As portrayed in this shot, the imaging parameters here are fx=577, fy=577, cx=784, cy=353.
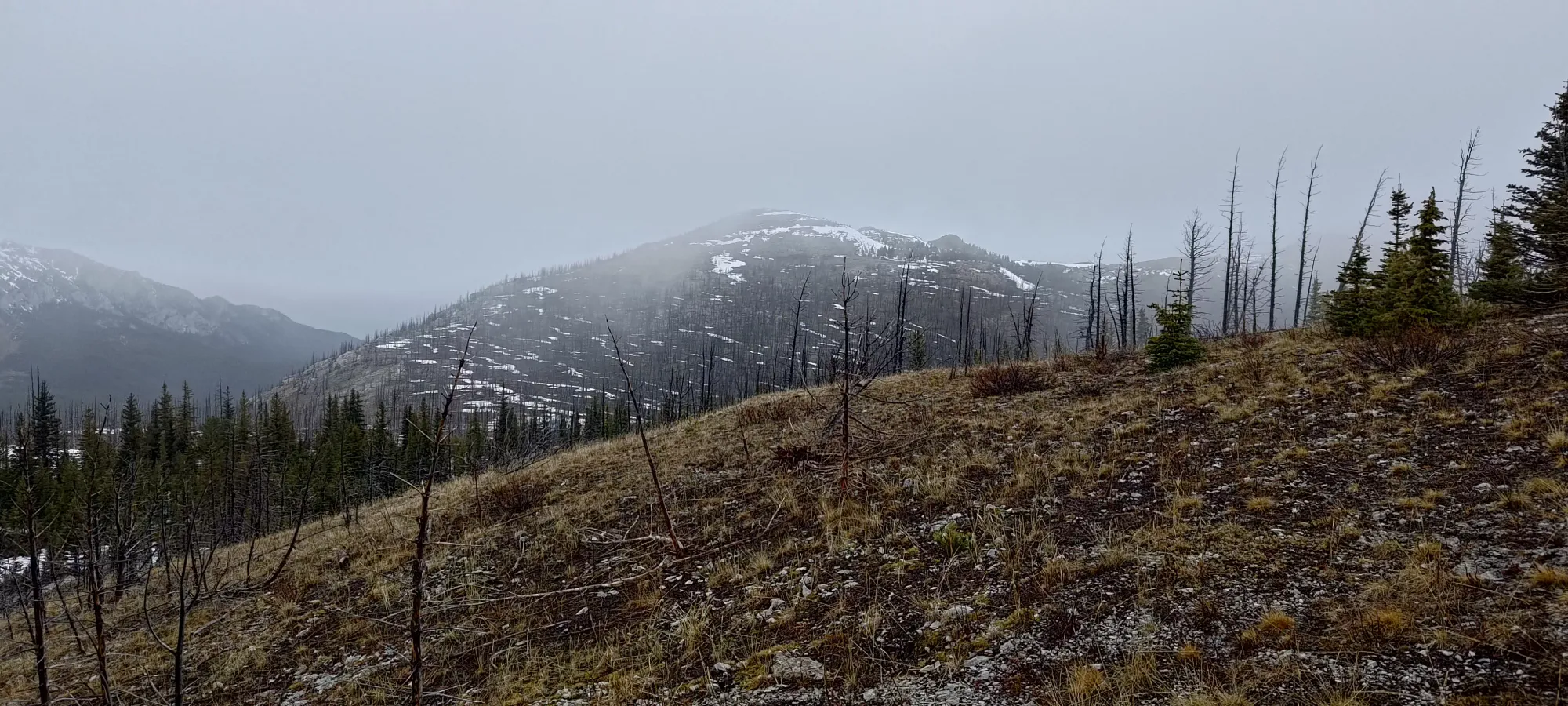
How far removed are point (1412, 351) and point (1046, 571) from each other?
10192 millimetres

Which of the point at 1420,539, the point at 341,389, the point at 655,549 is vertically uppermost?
the point at 1420,539

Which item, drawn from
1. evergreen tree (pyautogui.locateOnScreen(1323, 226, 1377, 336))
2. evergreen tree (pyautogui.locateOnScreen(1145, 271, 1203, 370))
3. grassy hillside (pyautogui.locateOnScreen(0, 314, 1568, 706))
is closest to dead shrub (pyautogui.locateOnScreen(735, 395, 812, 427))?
grassy hillside (pyautogui.locateOnScreen(0, 314, 1568, 706))

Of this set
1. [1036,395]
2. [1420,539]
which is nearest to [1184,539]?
[1420,539]

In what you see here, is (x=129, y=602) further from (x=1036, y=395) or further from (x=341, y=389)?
(x=341, y=389)

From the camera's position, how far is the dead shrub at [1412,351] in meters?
9.98

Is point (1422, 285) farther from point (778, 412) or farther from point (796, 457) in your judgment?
point (778, 412)

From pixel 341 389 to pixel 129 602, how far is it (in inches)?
8523

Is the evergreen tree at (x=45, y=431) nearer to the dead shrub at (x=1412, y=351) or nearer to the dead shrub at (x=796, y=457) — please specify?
the dead shrub at (x=796, y=457)

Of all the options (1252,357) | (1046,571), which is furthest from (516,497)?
(1252,357)

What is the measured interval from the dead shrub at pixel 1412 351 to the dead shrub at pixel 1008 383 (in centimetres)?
594

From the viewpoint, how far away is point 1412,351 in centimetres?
1055

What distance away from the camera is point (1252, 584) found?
16.4ft

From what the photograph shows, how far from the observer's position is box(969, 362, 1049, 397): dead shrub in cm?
Result: 1500

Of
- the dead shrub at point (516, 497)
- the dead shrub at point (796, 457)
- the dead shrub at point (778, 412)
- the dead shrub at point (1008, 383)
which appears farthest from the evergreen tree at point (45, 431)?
the dead shrub at point (1008, 383)
